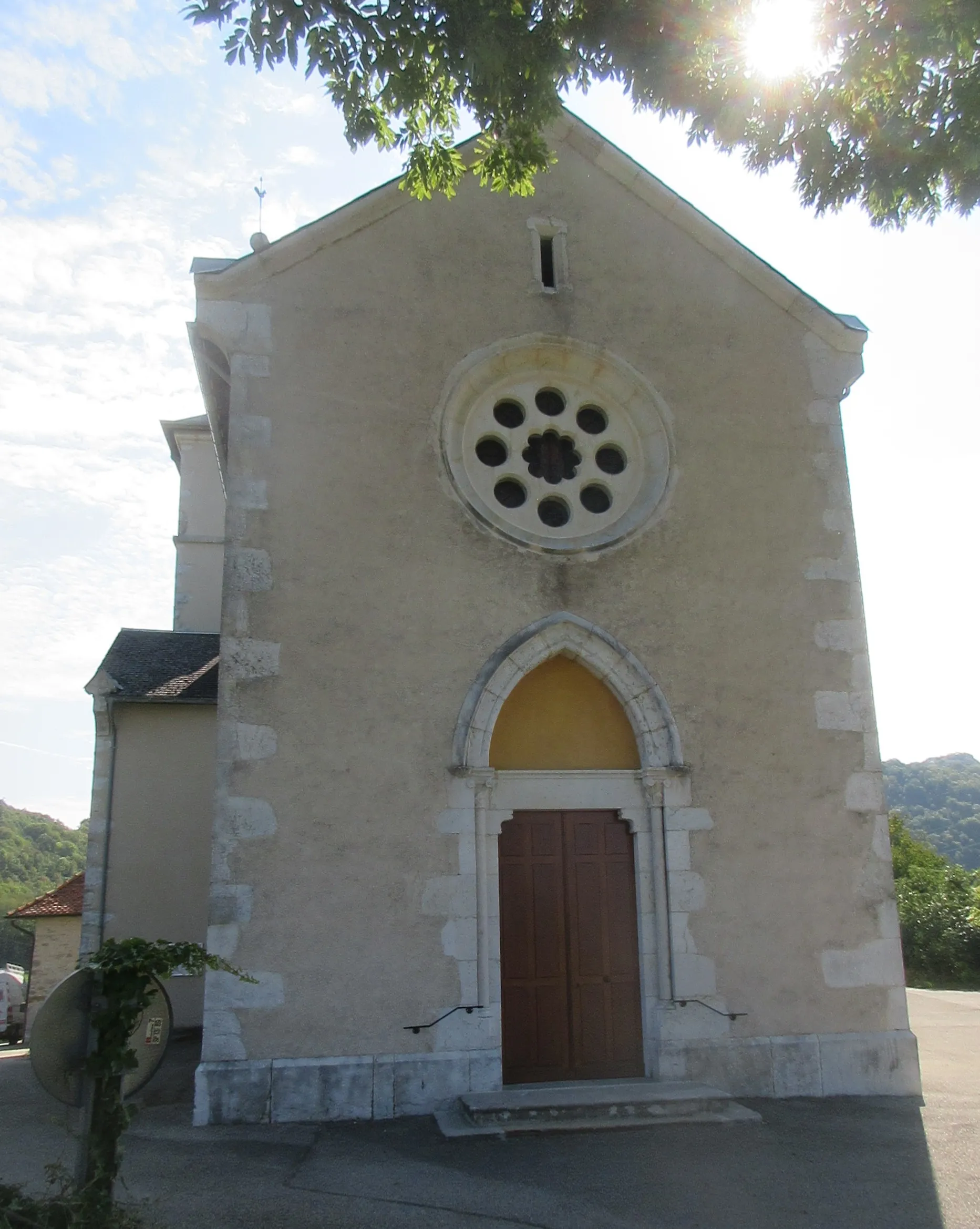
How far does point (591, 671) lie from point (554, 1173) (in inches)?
164

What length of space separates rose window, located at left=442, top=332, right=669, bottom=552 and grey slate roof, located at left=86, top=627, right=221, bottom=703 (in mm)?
4643

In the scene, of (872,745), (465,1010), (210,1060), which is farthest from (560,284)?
(210,1060)

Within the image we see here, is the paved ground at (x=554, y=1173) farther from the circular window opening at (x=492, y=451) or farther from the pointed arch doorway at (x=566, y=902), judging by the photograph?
the circular window opening at (x=492, y=451)

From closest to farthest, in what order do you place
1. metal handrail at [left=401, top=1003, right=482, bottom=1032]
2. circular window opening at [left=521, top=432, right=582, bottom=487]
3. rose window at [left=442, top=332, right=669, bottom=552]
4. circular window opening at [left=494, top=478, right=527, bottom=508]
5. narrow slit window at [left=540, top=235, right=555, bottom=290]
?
1. metal handrail at [left=401, top=1003, right=482, bottom=1032]
2. rose window at [left=442, top=332, right=669, bottom=552]
3. circular window opening at [left=494, top=478, right=527, bottom=508]
4. circular window opening at [left=521, top=432, right=582, bottom=487]
5. narrow slit window at [left=540, top=235, right=555, bottom=290]

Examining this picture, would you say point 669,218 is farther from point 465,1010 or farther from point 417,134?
point 465,1010

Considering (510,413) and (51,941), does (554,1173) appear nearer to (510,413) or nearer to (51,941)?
(510,413)

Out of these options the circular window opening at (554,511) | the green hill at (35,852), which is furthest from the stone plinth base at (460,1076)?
the green hill at (35,852)

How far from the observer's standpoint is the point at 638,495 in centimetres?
1011

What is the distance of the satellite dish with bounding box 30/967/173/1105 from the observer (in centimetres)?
446

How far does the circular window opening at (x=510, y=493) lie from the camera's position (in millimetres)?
9883

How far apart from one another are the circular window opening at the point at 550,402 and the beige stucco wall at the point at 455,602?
0.60 m

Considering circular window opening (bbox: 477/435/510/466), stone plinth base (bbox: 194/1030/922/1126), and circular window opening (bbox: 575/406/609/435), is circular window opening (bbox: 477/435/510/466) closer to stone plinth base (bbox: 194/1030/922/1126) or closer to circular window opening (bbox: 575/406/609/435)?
circular window opening (bbox: 575/406/609/435)

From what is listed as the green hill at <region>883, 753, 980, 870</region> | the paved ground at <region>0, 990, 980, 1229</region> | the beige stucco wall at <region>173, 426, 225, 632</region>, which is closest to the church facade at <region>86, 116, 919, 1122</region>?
the paved ground at <region>0, 990, 980, 1229</region>

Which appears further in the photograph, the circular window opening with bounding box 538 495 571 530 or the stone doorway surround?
the circular window opening with bounding box 538 495 571 530
